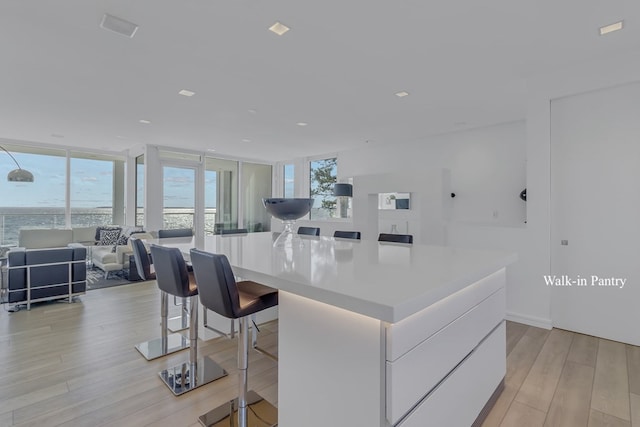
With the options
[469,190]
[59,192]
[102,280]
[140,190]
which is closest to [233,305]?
[469,190]

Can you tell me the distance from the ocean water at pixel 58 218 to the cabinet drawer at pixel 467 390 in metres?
7.03

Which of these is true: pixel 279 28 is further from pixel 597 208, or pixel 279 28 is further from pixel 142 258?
pixel 597 208

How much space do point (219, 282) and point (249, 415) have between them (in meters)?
0.98

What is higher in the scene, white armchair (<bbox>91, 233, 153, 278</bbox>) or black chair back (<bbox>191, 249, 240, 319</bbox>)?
black chair back (<bbox>191, 249, 240, 319</bbox>)

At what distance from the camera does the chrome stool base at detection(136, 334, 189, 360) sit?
2.64 metres

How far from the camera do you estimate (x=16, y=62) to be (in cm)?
294

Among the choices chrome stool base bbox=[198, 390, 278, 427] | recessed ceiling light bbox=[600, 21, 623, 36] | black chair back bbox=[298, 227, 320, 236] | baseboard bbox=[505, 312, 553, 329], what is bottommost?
chrome stool base bbox=[198, 390, 278, 427]

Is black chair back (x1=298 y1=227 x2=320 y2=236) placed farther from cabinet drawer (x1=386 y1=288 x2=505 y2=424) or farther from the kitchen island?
cabinet drawer (x1=386 y1=288 x2=505 y2=424)

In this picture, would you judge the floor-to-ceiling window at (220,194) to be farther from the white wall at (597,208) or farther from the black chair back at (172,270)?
the white wall at (597,208)

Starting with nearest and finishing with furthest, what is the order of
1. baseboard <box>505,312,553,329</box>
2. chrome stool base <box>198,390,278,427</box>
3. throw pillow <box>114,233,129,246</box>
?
chrome stool base <box>198,390,278,427</box> → baseboard <box>505,312,553,329</box> → throw pillow <box>114,233,129,246</box>

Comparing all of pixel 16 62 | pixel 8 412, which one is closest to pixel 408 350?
pixel 8 412

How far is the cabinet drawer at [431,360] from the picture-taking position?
1074 millimetres

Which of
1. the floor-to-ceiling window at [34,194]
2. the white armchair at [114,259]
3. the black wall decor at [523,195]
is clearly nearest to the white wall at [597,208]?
the black wall decor at [523,195]

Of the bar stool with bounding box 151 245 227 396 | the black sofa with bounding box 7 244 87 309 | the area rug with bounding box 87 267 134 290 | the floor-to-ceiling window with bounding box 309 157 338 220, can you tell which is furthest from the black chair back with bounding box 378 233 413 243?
the area rug with bounding box 87 267 134 290
